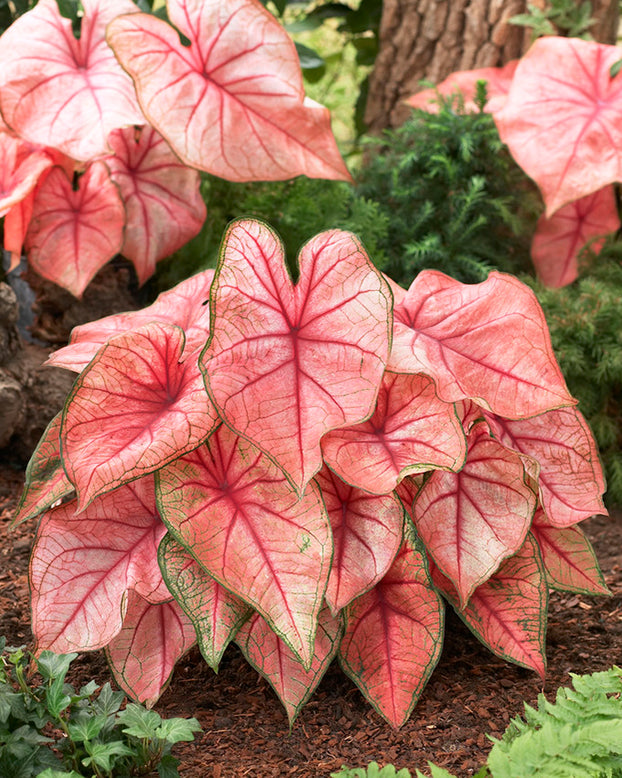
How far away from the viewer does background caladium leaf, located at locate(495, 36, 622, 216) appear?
249 centimetres

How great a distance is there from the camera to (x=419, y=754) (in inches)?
55.1

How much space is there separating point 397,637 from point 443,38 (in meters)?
2.53

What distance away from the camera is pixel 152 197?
8.24ft

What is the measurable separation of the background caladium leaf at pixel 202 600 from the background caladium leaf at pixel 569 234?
1.94m

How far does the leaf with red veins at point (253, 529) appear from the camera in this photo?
1305 mm

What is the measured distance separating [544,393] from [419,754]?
666mm

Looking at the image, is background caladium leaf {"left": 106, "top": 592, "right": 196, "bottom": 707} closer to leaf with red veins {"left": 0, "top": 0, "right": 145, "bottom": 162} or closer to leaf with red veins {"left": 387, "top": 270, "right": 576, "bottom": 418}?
leaf with red veins {"left": 387, "top": 270, "right": 576, "bottom": 418}

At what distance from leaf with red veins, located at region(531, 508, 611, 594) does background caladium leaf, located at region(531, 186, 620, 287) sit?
1412mm

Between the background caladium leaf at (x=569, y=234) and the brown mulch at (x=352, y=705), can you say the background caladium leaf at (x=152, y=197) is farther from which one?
the background caladium leaf at (x=569, y=234)

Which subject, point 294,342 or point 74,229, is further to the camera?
point 74,229

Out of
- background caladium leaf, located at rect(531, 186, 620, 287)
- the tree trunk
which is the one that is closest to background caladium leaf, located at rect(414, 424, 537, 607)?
background caladium leaf, located at rect(531, 186, 620, 287)

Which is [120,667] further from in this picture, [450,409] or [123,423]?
[450,409]

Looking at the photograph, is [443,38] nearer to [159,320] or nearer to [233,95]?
[233,95]

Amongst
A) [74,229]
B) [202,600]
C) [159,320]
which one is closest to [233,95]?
[74,229]
